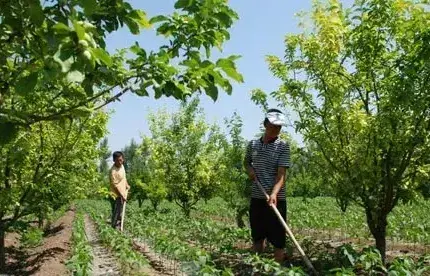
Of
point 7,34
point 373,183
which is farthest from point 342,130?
point 7,34

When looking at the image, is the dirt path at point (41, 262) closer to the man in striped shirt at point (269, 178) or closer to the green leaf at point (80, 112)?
the man in striped shirt at point (269, 178)

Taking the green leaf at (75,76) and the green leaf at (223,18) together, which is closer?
the green leaf at (75,76)

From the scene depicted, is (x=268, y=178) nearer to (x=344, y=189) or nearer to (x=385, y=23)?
(x=344, y=189)

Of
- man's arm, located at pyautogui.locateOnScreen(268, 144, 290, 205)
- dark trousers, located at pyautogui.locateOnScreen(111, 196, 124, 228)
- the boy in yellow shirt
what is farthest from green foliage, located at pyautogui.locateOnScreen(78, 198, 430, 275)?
the boy in yellow shirt

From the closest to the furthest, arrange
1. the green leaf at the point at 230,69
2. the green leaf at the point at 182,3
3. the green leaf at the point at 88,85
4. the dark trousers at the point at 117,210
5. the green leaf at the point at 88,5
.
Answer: the green leaf at the point at 88,5
the green leaf at the point at 230,69
the green leaf at the point at 88,85
the green leaf at the point at 182,3
the dark trousers at the point at 117,210

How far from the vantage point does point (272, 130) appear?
19.0ft

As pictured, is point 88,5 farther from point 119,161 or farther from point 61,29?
point 119,161

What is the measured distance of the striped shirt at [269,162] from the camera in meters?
5.80

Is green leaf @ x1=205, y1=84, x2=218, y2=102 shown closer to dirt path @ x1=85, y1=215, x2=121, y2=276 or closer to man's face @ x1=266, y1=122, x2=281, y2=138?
man's face @ x1=266, y1=122, x2=281, y2=138

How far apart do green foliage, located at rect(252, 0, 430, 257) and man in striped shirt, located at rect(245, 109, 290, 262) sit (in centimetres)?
111

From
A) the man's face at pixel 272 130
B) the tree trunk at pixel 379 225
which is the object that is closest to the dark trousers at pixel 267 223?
the man's face at pixel 272 130

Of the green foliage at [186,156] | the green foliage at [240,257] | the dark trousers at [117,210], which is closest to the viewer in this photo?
the green foliage at [240,257]

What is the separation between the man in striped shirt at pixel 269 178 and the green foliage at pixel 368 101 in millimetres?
1106

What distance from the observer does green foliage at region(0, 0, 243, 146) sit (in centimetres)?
168
